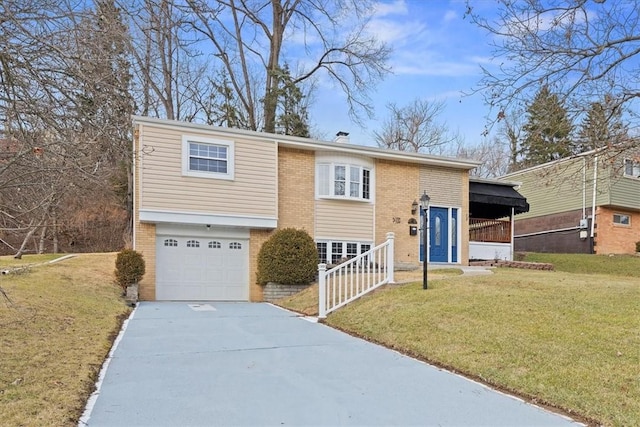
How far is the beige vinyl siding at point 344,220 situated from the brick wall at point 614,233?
40.9 feet

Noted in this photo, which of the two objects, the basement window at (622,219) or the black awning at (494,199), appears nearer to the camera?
the black awning at (494,199)

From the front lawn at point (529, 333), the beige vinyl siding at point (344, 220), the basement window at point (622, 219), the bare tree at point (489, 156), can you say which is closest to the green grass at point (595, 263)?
the basement window at point (622, 219)

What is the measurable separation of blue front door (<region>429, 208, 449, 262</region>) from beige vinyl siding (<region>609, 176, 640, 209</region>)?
958 centimetres

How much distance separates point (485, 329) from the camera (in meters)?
6.90

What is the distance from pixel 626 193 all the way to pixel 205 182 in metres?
19.4

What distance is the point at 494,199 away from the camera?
1819 centimetres

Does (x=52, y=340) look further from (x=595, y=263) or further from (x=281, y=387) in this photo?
(x=595, y=263)

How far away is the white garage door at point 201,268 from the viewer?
13.6m

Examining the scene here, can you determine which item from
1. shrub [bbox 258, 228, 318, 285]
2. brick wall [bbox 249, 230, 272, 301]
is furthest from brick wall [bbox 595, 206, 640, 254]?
brick wall [bbox 249, 230, 272, 301]

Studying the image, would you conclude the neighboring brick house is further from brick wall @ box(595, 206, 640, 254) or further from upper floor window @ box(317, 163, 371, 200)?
brick wall @ box(595, 206, 640, 254)

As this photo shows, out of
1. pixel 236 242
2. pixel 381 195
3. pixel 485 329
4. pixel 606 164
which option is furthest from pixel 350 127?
pixel 485 329

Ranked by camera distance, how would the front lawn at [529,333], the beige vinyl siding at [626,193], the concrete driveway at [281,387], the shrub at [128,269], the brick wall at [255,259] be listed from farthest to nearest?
the beige vinyl siding at [626,193], the brick wall at [255,259], the shrub at [128,269], the front lawn at [529,333], the concrete driveway at [281,387]

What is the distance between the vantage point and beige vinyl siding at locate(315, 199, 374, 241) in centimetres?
1548

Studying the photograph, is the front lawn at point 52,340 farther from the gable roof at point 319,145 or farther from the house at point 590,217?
the house at point 590,217
